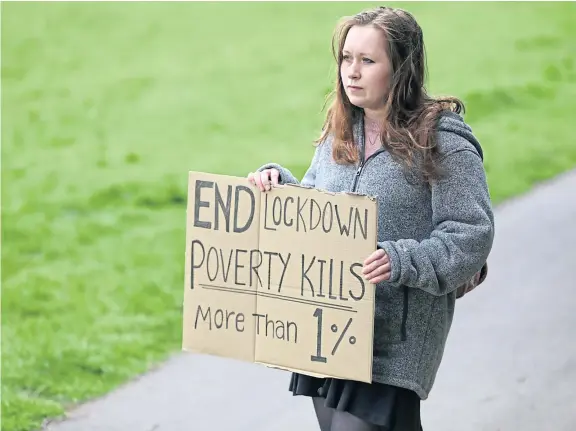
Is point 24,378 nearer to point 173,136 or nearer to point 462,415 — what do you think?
point 462,415

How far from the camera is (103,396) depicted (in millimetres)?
5535

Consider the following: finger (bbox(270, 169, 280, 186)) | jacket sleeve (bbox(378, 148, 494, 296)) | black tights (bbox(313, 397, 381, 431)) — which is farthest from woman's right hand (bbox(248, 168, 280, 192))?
black tights (bbox(313, 397, 381, 431))

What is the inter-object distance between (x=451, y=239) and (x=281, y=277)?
0.54 m

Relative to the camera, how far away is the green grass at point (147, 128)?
6402 millimetres

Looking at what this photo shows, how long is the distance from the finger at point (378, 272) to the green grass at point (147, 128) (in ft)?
8.14

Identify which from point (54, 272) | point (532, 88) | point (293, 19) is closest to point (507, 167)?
point (532, 88)

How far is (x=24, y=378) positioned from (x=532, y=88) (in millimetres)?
6236

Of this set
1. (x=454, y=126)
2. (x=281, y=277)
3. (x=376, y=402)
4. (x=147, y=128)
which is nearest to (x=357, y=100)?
(x=454, y=126)

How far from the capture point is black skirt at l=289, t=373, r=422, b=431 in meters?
3.22

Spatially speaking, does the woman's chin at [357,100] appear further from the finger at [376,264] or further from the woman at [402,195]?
the finger at [376,264]

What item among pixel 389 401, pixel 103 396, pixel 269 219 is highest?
pixel 269 219

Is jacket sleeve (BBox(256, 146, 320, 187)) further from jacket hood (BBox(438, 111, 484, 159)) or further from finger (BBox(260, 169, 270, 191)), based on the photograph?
jacket hood (BBox(438, 111, 484, 159))

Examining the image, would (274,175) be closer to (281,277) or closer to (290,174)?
(290,174)

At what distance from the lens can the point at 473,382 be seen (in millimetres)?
5258
